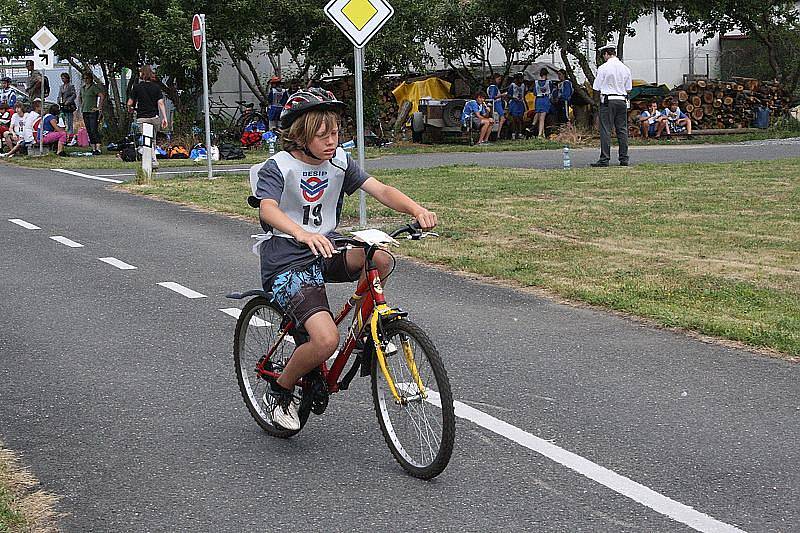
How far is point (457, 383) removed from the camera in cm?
668

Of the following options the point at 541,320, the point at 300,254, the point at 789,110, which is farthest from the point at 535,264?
the point at 789,110

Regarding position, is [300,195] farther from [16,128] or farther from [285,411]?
[16,128]

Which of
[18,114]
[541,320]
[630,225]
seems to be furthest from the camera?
[18,114]

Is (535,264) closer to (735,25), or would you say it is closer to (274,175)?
(274,175)

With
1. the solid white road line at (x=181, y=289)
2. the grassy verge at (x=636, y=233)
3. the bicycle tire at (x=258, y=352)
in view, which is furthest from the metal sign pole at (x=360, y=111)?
the bicycle tire at (x=258, y=352)

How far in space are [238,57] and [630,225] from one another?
21.0m

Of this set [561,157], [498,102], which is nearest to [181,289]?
[561,157]

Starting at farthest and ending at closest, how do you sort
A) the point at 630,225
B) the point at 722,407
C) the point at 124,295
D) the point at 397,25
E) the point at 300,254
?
the point at 397,25 → the point at 630,225 → the point at 124,295 → the point at 722,407 → the point at 300,254

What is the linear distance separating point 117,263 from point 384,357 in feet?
22.0

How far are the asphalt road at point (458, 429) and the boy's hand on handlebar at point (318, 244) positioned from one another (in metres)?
0.96

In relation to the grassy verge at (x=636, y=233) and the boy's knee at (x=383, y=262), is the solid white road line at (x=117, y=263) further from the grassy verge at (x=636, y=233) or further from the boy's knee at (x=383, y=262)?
the boy's knee at (x=383, y=262)

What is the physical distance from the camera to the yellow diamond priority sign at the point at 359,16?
12484mm

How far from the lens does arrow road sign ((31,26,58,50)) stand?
90.4 ft

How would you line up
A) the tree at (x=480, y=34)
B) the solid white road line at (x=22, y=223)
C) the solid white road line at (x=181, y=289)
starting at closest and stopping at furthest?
1. the solid white road line at (x=181, y=289)
2. the solid white road line at (x=22, y=223)
3. the tree at (x=480, y=34)
